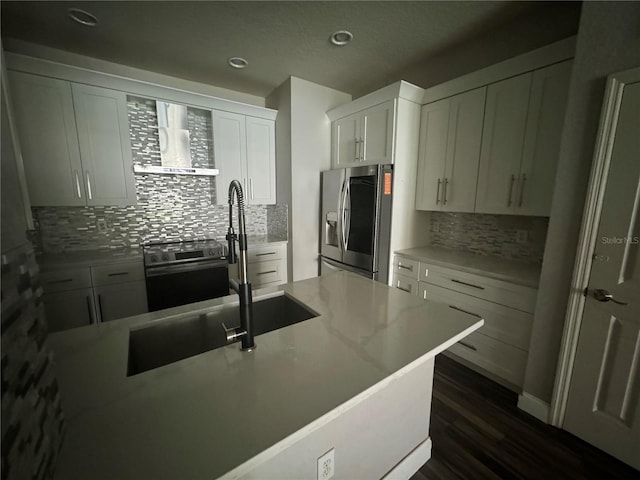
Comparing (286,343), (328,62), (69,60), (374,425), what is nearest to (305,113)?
(328,62)

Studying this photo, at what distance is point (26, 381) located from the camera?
0.49 meters

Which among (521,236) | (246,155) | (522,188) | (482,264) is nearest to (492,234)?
(521,236)

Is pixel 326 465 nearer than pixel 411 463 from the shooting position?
Yes

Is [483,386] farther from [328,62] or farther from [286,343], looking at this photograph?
[328,62]

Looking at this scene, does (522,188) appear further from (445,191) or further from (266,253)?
(266,253)

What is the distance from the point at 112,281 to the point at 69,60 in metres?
1.97

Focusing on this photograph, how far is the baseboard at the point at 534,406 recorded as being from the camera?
1650 millimetres

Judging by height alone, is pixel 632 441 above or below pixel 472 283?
below

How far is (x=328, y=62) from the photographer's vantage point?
2.49 m

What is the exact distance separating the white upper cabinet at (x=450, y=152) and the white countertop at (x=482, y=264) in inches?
16.7

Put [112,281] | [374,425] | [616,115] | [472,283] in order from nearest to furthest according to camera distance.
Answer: [374,425] → [616,115] → [472,283] → [112,281]

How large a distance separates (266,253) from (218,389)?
7.57 feet

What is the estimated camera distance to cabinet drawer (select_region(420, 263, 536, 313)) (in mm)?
1784

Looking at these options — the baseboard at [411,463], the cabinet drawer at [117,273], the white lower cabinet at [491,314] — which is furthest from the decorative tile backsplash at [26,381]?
the cabinet drawer at [117,273]
